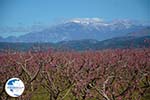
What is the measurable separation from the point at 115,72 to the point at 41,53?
18.2ft

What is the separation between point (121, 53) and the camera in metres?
28.6

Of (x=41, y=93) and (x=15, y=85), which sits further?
(x=41, y=93)

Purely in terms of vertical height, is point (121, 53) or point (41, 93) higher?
point (121, 53)

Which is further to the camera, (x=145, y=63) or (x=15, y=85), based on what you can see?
(x=145, y=63)

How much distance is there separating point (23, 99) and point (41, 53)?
36.2 feet

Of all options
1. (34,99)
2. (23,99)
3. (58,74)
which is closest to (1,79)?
(23,99)

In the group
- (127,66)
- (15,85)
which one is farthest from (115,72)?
(15,85)

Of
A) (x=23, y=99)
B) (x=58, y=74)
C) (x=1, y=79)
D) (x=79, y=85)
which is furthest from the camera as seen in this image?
(x=58, y=74)

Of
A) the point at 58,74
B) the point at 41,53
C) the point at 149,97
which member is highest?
the point at 41,53

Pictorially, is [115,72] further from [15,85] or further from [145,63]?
[15,85]

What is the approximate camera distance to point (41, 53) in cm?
2358

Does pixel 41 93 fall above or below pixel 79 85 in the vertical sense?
below

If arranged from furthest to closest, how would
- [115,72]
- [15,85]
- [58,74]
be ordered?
1. [58,74]
2. [115,72]
3. [15,85]

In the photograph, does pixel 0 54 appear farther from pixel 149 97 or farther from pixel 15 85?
pixel 15 85
